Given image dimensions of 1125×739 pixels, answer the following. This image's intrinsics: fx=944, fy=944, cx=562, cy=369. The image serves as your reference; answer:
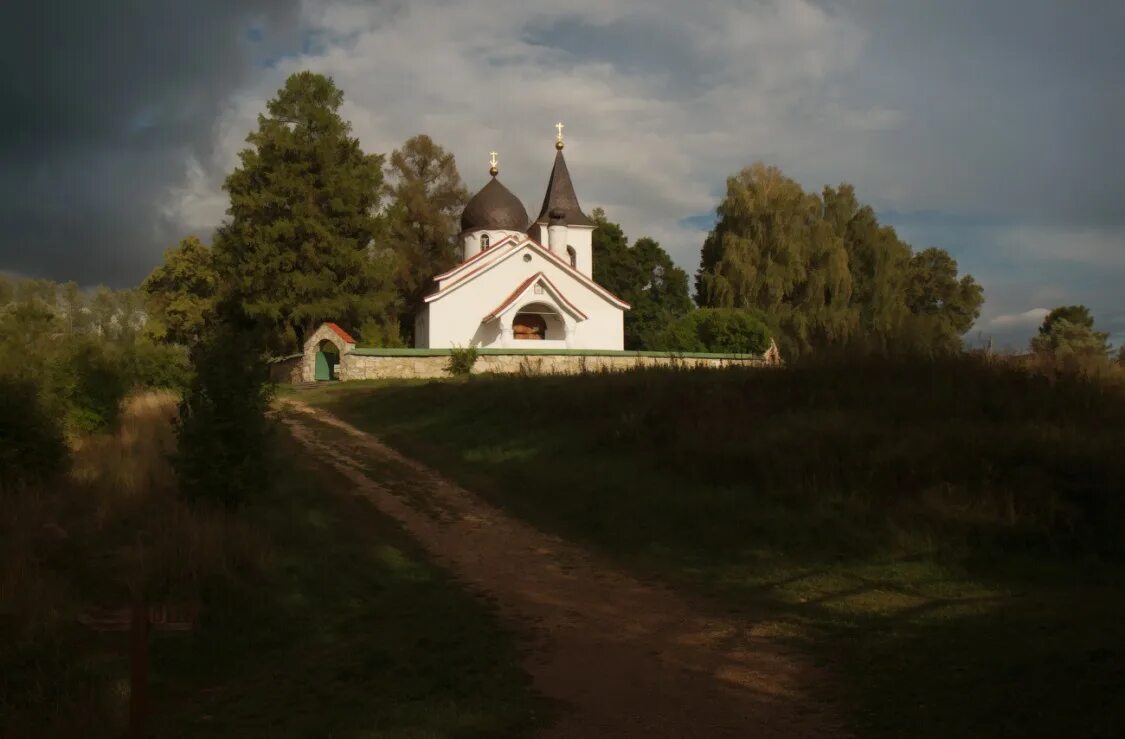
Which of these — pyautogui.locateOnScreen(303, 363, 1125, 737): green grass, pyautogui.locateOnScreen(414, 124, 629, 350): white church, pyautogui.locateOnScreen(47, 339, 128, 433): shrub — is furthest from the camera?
pyautogui.locateOnScreen(414, 124, 629, 350): white church

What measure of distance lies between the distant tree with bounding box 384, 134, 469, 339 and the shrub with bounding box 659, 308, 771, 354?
1772cm

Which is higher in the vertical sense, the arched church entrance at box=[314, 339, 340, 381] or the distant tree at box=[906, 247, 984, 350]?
the distant tree at box=[906, 247, 984, 350]

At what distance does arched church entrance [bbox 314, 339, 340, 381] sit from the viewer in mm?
37531

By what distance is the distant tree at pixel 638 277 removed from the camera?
66875 mm

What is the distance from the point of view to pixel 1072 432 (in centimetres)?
1090

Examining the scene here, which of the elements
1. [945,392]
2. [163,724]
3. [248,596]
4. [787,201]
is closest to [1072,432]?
[945,392]

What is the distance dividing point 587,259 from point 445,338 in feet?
42.4

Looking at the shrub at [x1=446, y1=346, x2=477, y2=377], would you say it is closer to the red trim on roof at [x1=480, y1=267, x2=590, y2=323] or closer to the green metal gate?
the green metal gate

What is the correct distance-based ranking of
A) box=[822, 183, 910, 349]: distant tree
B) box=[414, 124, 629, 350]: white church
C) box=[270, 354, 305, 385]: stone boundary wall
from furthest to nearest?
1. box=[822, 183, 910, 349]: distant tree
2. box=[414, 124, 629, 350]: white church
3. box=[270, 354, 305, 385]: stone boundary wall

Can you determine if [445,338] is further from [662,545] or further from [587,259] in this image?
[662,545]

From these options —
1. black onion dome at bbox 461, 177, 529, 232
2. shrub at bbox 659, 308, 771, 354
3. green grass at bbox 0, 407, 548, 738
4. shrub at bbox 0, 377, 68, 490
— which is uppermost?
black onion dome at bbox 461, 177, 529, 232

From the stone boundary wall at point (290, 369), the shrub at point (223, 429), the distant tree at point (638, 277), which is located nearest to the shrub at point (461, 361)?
the stone boundary wall at point (290, 369)

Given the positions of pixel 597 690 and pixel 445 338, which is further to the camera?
pixel 445 338

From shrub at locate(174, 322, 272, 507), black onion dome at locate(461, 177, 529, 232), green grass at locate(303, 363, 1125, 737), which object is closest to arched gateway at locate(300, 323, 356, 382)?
black onion dome at locate(461, 177, 529, 232)
